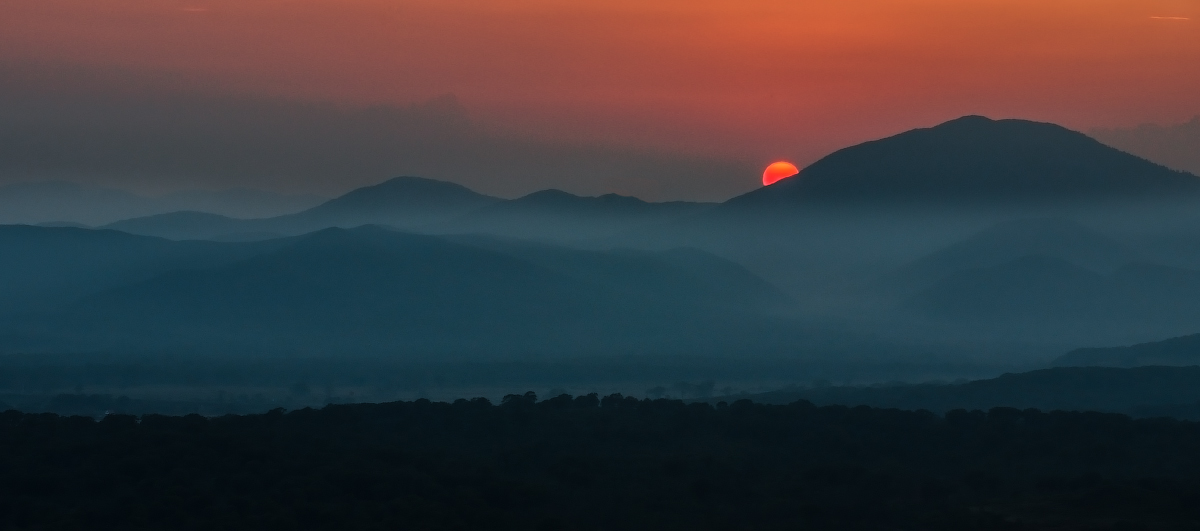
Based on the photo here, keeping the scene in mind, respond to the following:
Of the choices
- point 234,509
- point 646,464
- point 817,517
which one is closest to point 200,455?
point 234,509

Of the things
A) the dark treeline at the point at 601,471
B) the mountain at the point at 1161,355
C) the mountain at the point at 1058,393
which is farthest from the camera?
the mountain at the point at 1161,355

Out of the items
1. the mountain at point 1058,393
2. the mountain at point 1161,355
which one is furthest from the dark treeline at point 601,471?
the mountain at point 1161,355

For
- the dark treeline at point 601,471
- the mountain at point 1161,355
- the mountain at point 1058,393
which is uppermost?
the mountain at point 1161,355

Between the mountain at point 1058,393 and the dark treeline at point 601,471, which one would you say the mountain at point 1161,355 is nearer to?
the mountain at point 1058,393

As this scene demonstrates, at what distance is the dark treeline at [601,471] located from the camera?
5394cm

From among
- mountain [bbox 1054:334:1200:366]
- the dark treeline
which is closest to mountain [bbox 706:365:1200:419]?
the dark treeline

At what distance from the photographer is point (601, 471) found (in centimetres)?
6506

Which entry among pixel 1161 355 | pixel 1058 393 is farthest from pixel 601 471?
pixel 1161 355

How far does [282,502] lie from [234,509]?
2435 mm

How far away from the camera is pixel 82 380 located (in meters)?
194

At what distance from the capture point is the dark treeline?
177 ft

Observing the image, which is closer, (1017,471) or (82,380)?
(1017,471)

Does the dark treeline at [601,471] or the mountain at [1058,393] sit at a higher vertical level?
the mountain at [1058,393]

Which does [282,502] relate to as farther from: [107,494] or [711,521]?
[711,521]
